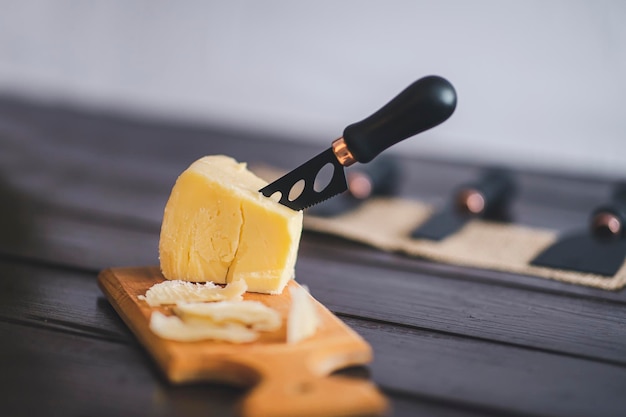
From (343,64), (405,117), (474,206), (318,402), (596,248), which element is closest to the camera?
(318,402)

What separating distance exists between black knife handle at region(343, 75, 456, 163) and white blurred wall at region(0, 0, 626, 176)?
164 cm

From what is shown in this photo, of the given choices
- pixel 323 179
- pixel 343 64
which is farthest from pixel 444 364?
pixel 343 64

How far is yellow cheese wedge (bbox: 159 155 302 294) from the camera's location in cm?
99

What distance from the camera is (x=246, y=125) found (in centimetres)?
303

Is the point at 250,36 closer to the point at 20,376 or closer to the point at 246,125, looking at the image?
the point at 246,125

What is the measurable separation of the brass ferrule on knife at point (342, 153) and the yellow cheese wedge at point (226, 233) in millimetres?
89

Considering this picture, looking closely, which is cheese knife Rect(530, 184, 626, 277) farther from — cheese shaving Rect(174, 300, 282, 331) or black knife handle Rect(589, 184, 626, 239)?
cheese shaving Rect(174, 300, 282, 331)

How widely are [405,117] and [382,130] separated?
35 mm

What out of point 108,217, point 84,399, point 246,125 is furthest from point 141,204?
point 246,125

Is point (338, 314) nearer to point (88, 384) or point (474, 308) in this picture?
point (474, 308)

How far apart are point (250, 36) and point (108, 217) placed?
5.31 feet

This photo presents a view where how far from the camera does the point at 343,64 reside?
114 inches

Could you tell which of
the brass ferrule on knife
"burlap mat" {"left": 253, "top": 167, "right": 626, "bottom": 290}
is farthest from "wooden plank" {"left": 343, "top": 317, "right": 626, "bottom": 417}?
"burlap mat" {"left": 253, "top": 167, "right": 626, "bottom": 290}

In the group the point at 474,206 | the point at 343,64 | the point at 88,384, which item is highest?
the point at 343,64
